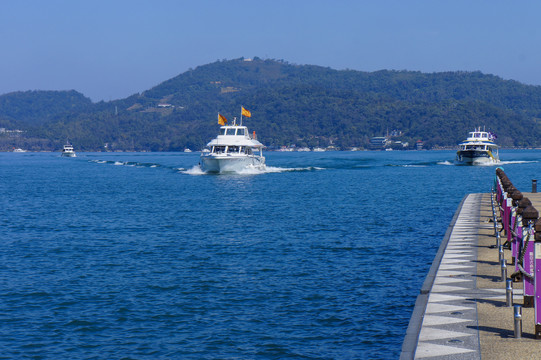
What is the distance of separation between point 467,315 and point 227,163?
7498 cm

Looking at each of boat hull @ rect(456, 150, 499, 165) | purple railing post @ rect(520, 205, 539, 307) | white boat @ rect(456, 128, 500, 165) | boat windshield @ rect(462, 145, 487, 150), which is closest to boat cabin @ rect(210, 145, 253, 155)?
boat hull @ rect(456, 150, 499, 165)

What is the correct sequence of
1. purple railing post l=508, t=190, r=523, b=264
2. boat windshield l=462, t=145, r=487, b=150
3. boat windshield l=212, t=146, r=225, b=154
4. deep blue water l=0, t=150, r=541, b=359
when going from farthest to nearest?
boat windshield l=462, t=145, r=487, b=150
boat windshield l=212, t=146, r=225, b=154
purple railing post l=508, t=190, r=523, b=264
deep blue water l=0, t=150, r=541, b=359

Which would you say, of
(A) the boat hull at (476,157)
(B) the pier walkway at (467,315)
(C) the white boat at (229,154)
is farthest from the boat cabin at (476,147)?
(B) the pier walkway at (467,315)

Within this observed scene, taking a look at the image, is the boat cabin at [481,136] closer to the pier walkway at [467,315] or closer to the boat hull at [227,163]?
the boat hull at [227,163]

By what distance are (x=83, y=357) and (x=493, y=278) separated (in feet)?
33.0

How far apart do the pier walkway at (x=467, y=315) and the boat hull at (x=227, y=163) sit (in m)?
66.4

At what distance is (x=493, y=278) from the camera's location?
58.1ft

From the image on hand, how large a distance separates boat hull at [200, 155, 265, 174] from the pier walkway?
218ft

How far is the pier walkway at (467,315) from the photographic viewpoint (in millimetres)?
12047

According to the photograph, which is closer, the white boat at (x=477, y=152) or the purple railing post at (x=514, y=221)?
the purple railing post at (x=514, y=221)

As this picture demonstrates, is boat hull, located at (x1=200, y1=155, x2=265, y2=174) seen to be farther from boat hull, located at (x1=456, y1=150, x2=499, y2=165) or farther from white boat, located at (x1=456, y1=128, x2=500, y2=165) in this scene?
white boat, located at (x1=456, y1=128, x2=500, y2=165)

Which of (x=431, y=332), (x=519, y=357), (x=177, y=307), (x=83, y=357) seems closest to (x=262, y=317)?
(x=177, y=307)

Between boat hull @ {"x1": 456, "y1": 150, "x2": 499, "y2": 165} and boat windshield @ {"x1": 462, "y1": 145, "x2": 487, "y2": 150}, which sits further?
boat windshield @ {"x1": 462, "y1": 145, "x2": 487, "y2": 150}

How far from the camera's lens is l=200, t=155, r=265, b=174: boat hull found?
88.1 meters
